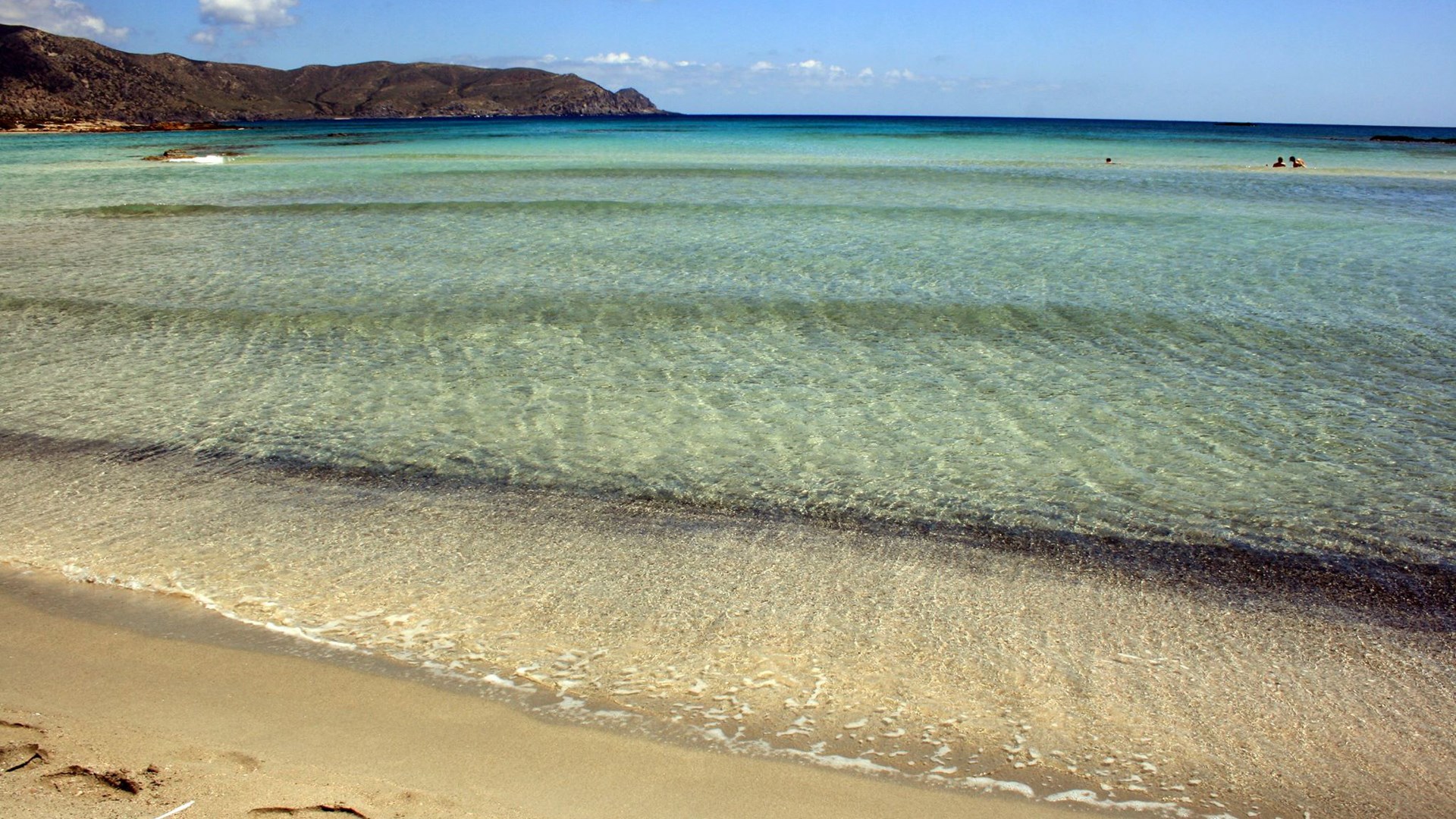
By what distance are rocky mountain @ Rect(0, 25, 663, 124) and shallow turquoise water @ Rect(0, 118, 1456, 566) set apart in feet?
283

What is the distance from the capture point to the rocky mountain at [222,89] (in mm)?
94812

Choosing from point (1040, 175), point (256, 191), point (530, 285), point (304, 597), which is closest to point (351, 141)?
point (256, 191)

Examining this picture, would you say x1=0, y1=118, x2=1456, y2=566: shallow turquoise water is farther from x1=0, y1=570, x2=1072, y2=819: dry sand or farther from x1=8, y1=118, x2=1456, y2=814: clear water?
x1=0, y1=570, x2=1072, y2=819: dry sand

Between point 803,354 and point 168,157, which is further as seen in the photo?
point 168,157

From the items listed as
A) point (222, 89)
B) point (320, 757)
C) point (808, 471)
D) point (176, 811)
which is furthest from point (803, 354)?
point (222, 89)

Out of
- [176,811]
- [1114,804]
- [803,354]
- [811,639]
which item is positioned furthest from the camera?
[803,354]

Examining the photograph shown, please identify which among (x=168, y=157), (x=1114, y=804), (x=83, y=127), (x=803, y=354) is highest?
(x=83, y=127)

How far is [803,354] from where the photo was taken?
291 inches

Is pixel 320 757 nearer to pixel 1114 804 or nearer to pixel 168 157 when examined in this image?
pixel 1114 804

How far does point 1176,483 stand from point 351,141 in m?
52.5

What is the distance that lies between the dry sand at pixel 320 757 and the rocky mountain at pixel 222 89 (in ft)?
313

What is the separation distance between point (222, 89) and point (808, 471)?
149920 mm

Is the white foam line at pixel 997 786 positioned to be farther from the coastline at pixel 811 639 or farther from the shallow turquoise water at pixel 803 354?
the shallow turquoise water at pixel 803 354

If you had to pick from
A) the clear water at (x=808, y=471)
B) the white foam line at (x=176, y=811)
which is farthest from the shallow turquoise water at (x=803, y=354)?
the white foam line at (x=176, y=811)
